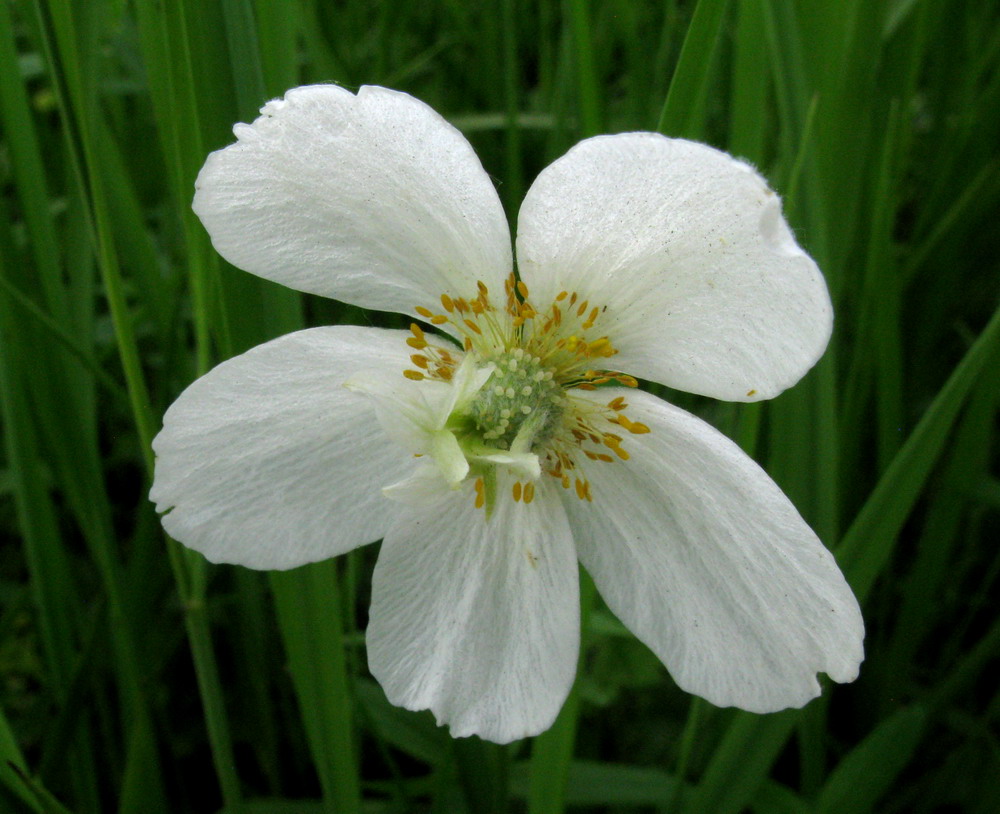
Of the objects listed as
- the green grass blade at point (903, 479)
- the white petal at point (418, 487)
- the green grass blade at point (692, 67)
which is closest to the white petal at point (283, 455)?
the white petal at point (418, 487)

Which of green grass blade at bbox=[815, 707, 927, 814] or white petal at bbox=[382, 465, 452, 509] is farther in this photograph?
green grass blade at bbox=[815, 707, 927, 814]

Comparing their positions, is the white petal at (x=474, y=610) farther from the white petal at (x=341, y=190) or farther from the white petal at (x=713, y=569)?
the white petal at (x=341, y=190)

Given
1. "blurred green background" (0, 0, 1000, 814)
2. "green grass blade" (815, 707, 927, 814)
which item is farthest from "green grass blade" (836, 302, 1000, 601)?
"green grass blade" (815, 707, 927, 814)

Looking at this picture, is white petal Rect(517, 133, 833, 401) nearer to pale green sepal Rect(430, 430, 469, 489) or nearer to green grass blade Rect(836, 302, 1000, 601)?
pale green sepal Rect(430, 430, 469, 489)

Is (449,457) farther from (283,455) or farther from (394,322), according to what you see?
(394,322)

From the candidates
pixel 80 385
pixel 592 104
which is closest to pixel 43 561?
pixel 80 385

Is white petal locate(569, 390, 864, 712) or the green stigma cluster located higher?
the green stigma cluster

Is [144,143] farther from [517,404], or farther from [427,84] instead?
[517,404]
